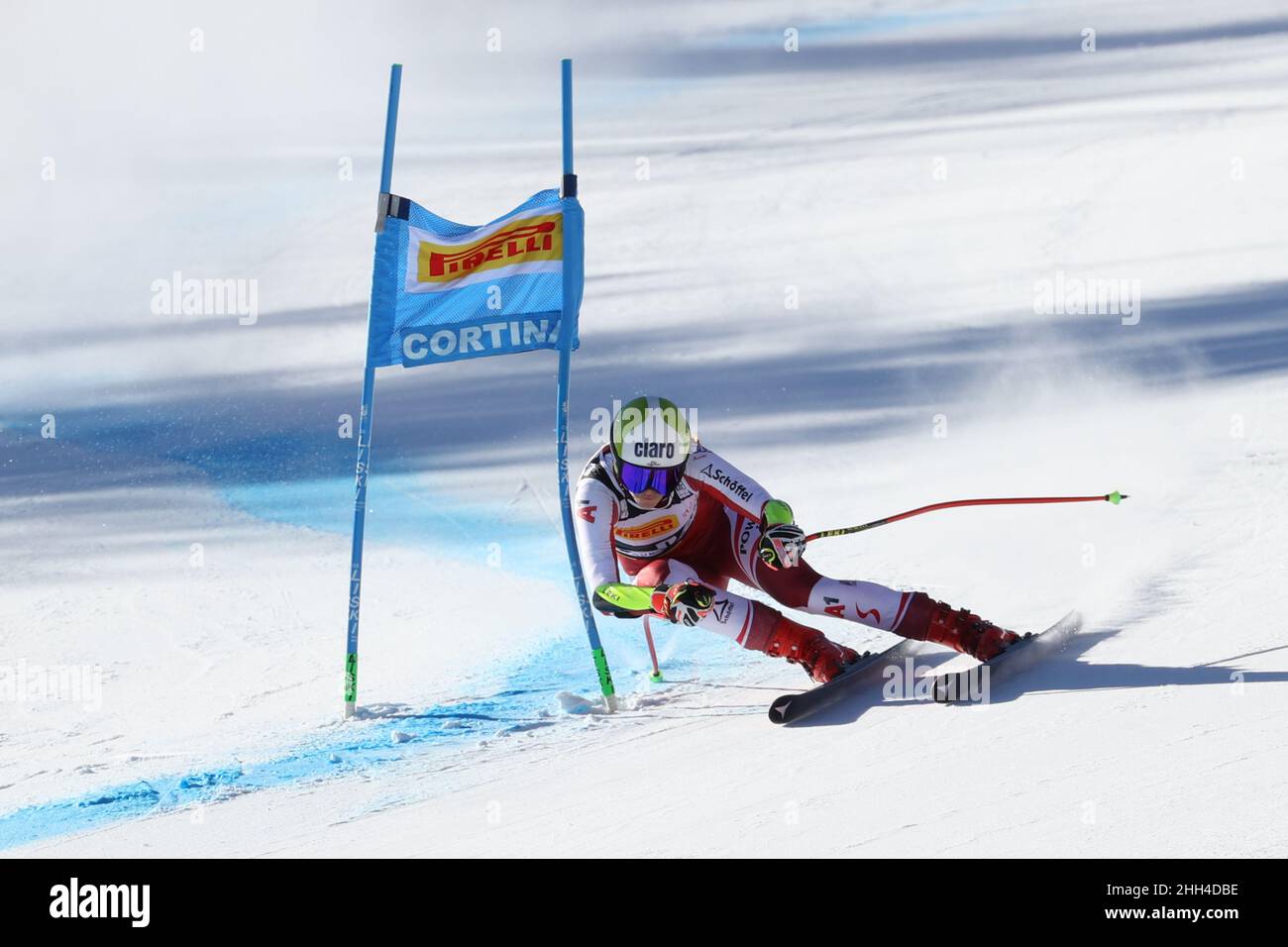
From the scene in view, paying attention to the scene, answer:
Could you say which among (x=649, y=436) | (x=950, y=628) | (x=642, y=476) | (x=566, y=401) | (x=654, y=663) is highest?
(x=566, y=401)

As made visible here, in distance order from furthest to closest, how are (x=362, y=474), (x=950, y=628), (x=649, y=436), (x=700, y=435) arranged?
(x=700, y=435), (x=362, y=474), (x=649, y=436), (x=950, y=628)

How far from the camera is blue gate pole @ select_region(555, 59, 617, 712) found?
19.6 ft

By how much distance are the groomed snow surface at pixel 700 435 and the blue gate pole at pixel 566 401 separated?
238mm

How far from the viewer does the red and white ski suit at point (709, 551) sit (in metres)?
5.86

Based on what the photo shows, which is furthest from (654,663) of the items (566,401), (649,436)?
(566,401)

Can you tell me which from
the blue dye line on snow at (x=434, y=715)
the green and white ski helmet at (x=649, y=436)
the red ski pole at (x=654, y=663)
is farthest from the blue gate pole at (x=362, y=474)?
the red ski pole at (x=654, y=663)

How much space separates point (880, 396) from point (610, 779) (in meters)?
6.27

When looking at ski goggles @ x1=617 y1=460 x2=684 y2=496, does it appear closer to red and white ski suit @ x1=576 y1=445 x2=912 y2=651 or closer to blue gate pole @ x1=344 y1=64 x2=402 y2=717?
red and white ski suit @ x1=576 y1=445 x2=912 y2=651

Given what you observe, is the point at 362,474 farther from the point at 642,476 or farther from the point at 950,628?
the point at 950,628

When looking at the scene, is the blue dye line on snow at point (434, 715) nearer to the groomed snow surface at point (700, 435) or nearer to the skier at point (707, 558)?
the groomed snow surface at point (700, 435)

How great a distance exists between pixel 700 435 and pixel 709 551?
426 cm

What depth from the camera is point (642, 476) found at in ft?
19.9

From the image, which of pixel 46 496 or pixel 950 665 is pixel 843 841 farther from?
pixel 46 496

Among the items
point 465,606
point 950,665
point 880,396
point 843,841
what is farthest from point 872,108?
point 843,841
